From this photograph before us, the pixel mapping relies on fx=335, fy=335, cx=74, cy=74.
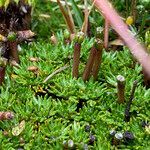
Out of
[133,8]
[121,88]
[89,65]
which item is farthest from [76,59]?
[133,8]

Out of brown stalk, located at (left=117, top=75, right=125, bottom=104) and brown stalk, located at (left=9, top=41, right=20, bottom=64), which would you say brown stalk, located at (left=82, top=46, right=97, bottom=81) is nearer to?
brown stalk, located at (left=117, top=75, right=125, bottom=104)

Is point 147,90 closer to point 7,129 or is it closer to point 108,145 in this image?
point 108,145

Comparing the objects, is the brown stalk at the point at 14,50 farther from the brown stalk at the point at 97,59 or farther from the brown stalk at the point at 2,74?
the brown stalk at the point at 97,59

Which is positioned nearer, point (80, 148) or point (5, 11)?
point (80, 148)

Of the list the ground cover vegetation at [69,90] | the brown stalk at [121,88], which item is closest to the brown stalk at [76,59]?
the ground cover vegetation at [69,90]

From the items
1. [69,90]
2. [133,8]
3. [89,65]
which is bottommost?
[69,90]

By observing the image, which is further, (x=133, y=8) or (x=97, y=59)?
(x=133, y=8)

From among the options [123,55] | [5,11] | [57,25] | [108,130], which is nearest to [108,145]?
[108,130]

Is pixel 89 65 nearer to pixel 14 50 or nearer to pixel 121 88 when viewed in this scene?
pixel 121 88
